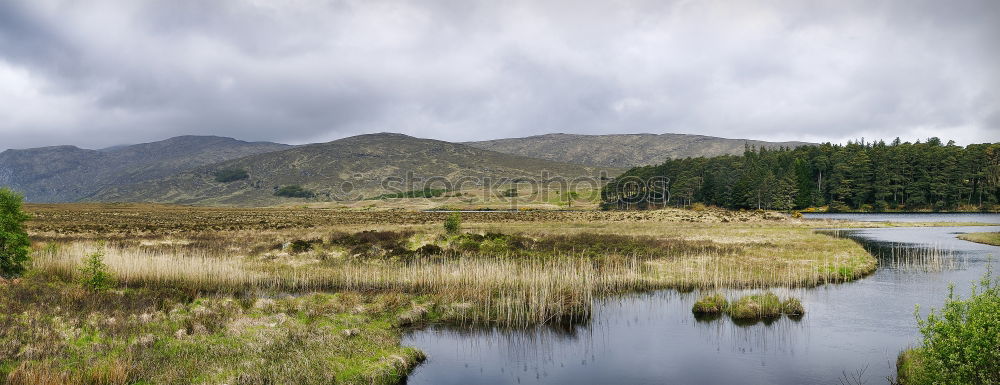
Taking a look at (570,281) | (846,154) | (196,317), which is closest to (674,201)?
(846,154)

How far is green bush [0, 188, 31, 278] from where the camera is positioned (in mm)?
26094

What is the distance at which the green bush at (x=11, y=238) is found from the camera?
1027 inches

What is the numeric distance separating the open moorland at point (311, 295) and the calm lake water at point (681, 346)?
59.7 inches

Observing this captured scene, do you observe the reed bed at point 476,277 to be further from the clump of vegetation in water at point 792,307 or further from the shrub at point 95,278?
the clump of vegetation in water at point 792,307

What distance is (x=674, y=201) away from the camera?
15488 centimetres

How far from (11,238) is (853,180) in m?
151

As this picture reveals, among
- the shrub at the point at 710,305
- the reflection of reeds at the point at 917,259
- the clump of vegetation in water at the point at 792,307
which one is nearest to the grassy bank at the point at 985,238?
the reflection of reeds at the point at 917,259

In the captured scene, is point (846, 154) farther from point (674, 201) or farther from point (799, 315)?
point (799, 315)

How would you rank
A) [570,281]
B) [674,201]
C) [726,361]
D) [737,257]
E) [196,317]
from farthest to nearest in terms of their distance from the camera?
1. [674,201]
2. [737,257]
3. [570,281]
4. [196,317]
5. [726,361]

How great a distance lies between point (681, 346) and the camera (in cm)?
2105

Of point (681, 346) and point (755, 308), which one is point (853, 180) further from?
point (681, 346)

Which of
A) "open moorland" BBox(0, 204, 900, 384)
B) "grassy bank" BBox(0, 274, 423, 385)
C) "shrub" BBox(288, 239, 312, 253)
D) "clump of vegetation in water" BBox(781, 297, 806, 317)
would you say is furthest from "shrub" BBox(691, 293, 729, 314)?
"shrub" BBox(288, 239, 312, 253)

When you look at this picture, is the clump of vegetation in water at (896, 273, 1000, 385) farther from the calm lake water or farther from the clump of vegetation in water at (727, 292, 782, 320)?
the clump of vegetation in water at (727, 292, 782, 320)

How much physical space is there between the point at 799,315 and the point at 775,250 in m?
20.7
